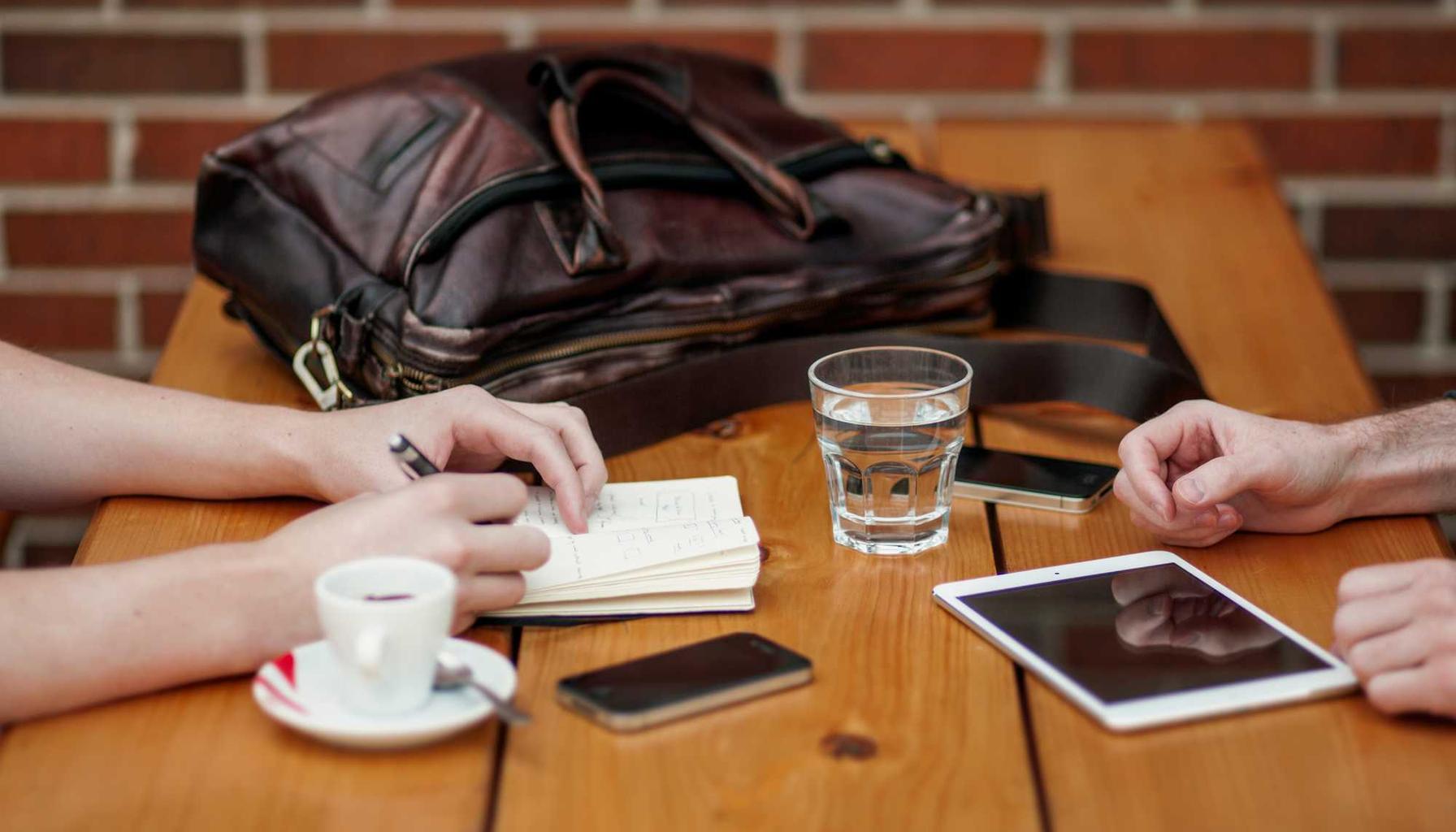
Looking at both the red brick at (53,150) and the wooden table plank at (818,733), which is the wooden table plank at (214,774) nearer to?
the wooden table plank at (818,733)

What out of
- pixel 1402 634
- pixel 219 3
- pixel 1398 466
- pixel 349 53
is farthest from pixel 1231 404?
pixel 219 3

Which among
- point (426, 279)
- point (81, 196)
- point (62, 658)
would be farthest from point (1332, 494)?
point (81, 196)

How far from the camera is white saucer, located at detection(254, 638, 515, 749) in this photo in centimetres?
73

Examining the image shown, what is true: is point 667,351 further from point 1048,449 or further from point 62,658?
point 62,658

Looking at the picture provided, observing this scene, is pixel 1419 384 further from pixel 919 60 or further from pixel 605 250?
pixel 605 250

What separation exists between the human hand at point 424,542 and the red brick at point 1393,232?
64.8 inches

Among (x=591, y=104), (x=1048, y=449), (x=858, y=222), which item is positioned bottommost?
(x=1048, y=449)

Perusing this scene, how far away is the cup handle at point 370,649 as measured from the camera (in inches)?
28.0

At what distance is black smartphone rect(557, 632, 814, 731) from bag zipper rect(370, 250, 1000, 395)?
36 centimetres

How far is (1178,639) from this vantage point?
0.84 metres

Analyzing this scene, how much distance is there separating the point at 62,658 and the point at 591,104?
729 mm

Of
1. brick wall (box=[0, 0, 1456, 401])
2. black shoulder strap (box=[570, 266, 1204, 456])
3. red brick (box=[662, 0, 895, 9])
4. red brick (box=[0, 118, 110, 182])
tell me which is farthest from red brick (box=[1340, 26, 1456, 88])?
red brick (box=[0, 118, 110, 182])

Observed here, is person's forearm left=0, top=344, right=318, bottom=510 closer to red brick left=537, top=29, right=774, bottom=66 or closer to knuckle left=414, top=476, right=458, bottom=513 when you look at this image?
knuckle left=414, top=476, right=458, bottom=513

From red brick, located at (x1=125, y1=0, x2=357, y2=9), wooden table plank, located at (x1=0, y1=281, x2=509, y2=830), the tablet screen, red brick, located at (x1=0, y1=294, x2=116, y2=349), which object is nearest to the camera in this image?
wooden table plank, located at (x1=0, y1=281, x2=509, y2=830)
